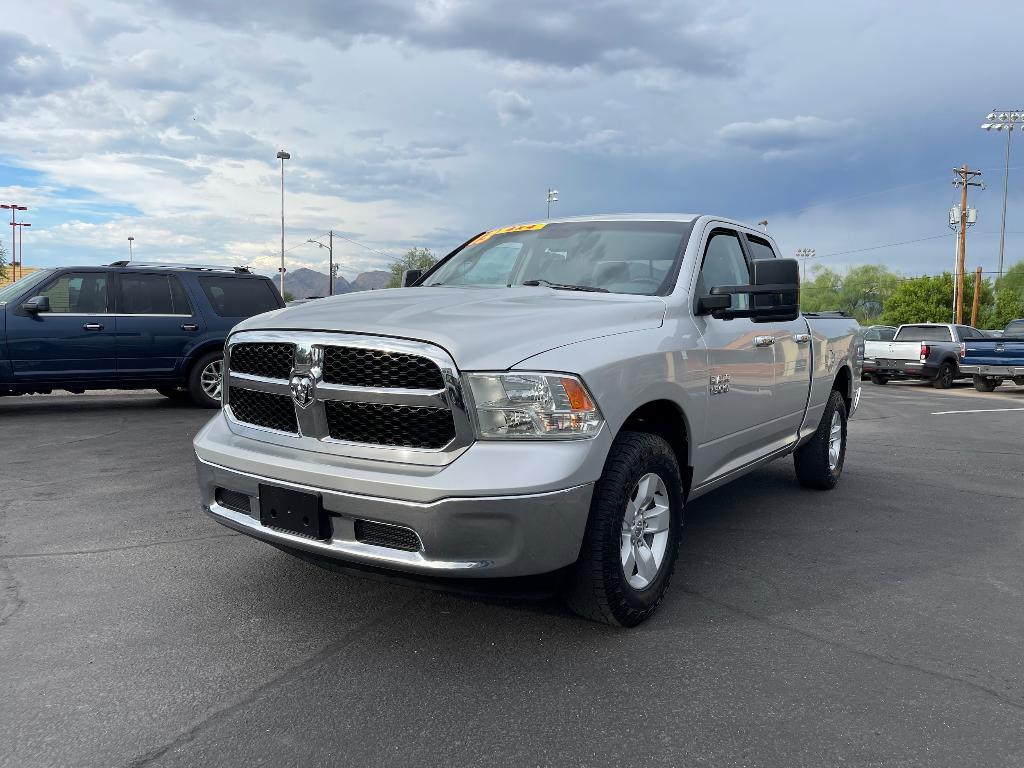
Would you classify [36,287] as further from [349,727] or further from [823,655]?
[823,655]

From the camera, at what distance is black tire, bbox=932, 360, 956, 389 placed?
66.5ft

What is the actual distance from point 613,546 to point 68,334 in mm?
8849

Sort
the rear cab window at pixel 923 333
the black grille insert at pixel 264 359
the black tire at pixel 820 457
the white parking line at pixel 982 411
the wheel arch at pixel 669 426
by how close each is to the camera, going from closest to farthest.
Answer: the black grille insert at pixel 264 359 < the wheel arch at pixel 669 426 < the black tire at pixel 820 457 < the white parking line at pixel 982 411 < the rear cab window at pixel 923 333

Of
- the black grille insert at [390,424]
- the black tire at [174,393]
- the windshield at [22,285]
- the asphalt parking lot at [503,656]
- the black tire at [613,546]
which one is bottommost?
the asphalt parking lot at [503,656]

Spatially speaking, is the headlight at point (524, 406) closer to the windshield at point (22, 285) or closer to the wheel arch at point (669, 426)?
the wheel arch at point (669, 426)

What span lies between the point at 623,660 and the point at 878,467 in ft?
17.4

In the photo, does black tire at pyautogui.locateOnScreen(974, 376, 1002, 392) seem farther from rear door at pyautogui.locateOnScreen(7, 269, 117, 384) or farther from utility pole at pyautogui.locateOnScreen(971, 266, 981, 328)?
utility pole at pyautogui.locateOnScreen(971, 266, 981, 328)

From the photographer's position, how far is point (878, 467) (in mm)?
7574

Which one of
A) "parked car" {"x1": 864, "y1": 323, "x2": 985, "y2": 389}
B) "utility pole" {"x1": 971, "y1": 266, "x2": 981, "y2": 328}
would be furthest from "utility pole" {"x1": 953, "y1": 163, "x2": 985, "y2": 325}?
"parked car" {"x1": 864, "y1": 323, "x2": 985, "y2": 389}

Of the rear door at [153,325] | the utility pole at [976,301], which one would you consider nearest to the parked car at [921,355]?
the rear door at [153,325]

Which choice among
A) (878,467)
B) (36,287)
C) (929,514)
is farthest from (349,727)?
(36,287)

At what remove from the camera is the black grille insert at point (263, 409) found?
336 cm

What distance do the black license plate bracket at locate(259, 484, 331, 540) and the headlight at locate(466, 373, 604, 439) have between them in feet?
2.28

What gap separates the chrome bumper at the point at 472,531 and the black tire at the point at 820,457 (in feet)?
11.7
